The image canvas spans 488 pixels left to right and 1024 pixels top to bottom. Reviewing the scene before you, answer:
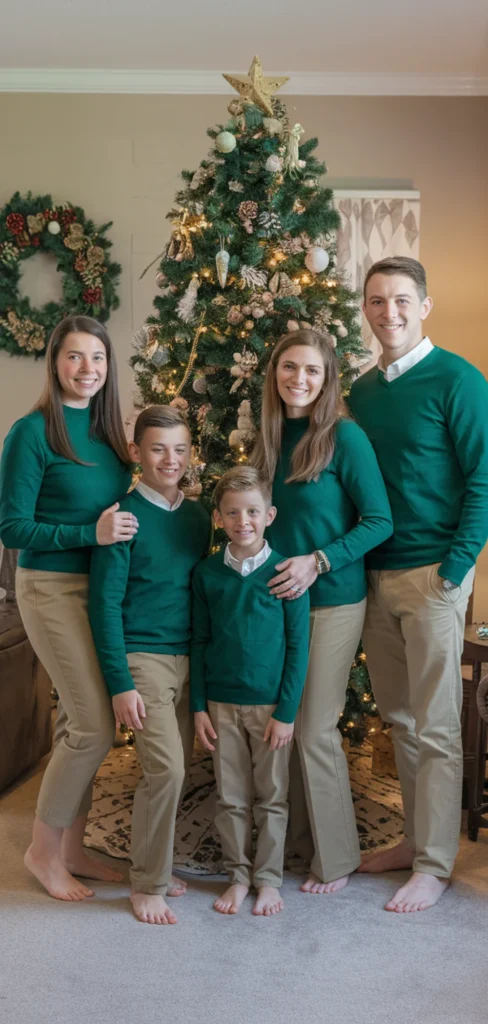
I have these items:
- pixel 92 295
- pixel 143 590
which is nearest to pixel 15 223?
pixel 92 295

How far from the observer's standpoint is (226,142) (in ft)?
8.99

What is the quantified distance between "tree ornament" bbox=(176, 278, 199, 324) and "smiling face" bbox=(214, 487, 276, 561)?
2.59 feet

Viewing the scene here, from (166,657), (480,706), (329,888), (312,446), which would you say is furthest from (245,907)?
(312,446)

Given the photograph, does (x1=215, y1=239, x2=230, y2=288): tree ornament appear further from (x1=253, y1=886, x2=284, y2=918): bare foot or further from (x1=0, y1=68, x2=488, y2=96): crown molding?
(x1=0, y1=68, x2=488, y2=96): crown molding

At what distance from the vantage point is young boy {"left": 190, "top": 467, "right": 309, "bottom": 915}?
234 cm

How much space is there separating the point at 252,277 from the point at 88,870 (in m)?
1.80

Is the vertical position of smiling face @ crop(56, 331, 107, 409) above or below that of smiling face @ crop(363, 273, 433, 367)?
below

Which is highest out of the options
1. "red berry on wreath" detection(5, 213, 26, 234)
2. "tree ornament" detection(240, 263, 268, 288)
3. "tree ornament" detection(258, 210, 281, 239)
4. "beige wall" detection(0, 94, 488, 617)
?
"beige wall" detection(0, 94, 488, 617)

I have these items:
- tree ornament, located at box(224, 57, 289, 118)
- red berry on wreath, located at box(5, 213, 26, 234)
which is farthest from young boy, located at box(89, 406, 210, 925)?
red berry on wreath, located at box(5, 213, 26, 234)

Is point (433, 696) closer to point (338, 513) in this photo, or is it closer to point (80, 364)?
point (338, 513)

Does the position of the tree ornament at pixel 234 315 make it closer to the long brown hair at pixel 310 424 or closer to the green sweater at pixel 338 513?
the long brown hair at pixel 310 424

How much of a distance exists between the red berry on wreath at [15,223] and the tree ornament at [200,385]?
7.77 ft

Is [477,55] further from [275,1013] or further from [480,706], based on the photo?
[275,1013]

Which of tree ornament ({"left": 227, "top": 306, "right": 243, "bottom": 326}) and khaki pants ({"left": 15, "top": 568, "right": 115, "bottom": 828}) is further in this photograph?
tree ornament ({"left": 227, "top": 306, "right": 243, "bottom": 326})
